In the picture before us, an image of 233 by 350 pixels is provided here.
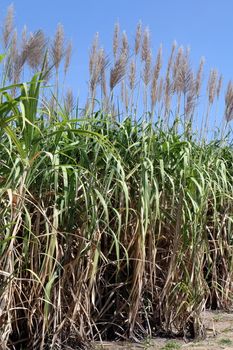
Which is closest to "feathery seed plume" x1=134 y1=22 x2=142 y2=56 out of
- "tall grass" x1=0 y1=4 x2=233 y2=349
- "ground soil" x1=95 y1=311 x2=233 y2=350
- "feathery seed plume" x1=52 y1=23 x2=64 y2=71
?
"tall grass" x1=0 y1=4 x2=233 y2=349

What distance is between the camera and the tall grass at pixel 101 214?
340 cm

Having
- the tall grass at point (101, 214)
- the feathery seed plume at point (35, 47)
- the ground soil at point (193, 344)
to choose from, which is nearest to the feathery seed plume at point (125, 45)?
the tall grass at point (101, 214)

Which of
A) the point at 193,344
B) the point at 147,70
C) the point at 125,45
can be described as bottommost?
the point at 193,344

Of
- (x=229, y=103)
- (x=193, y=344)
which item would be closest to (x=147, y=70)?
(x=229, y=103)

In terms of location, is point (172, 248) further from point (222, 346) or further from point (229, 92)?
point (229, 92)

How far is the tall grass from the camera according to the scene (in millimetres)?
3404

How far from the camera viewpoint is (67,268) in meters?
3.70

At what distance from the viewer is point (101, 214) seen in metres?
3.83

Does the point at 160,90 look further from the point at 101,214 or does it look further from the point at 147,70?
the point at 101,214

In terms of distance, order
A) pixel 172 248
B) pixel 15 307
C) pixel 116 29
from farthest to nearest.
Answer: pixel 116 29 → pixel 172 248 → pixel 15 307

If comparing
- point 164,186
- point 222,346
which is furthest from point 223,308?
point 164,186

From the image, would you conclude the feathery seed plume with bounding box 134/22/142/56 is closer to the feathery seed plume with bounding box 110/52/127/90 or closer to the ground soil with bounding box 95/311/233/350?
the feathery seed plume with bounding box 110/52/127/90

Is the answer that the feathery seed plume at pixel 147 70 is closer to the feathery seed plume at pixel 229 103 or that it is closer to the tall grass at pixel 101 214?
the tall grass at pixel 101 214

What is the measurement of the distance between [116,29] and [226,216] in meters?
1.93
